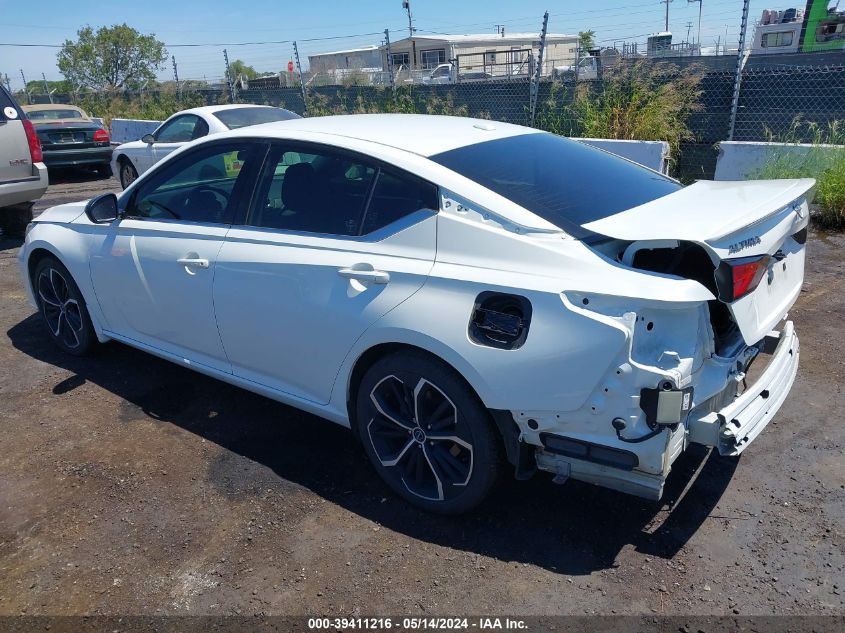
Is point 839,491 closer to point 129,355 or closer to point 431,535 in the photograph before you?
point 431,535

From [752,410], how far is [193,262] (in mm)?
2799

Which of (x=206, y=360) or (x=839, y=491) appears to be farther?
(x=206, y=360)

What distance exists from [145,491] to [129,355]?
1.90 metres

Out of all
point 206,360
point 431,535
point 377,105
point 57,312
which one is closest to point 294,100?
point 377,105

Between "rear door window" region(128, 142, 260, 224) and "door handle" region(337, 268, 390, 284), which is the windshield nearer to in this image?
"rear door window" region(128, 142, 260, 224)

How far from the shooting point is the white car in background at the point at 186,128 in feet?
33.2

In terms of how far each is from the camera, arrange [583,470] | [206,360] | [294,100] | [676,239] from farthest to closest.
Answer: [294,100] < [206,360] < [583,470] < [676,239]

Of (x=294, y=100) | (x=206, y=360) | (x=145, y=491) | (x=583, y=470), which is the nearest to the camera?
(x=583, y=470)

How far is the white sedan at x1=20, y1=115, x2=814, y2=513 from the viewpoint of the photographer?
2539 mm

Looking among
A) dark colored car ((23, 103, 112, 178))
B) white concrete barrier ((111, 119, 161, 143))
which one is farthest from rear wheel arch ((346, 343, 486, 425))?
white concrete barrier ((111, 119, 161, 143))

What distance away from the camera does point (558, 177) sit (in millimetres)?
3330

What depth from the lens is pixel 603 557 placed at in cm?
285

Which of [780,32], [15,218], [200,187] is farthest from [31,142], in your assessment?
[780,32]

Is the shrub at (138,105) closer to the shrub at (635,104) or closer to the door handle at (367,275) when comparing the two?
the shrub at (635,104)
